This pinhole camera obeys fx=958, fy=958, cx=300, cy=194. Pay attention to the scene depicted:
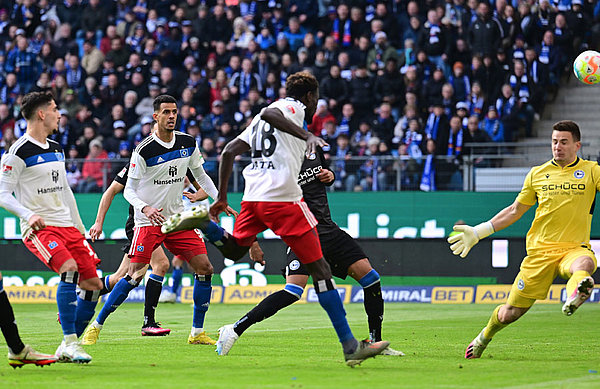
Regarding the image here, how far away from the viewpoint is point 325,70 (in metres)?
23.6

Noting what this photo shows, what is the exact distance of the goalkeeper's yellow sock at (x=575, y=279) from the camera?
851 centimetres

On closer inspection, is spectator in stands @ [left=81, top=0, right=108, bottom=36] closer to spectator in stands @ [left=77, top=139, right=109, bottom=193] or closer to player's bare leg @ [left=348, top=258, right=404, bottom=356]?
spectator in stands @ [left=77, top=139, right=109, bottom=193]

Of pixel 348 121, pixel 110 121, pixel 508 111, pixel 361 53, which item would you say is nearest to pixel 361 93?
pixel 348 121

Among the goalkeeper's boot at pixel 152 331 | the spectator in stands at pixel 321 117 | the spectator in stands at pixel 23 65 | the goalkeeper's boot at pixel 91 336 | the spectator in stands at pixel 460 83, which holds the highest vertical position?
the spectator in stands at pixel 23 65

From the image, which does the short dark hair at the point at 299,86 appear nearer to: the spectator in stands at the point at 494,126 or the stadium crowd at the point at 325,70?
the stadium crowd at the point at 325,70

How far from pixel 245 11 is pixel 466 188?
9.63m

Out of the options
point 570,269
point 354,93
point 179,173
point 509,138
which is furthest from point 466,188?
point 570,269

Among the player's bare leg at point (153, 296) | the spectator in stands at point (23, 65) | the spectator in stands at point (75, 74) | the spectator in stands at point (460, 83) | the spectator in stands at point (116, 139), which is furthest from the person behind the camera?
the spectator in stands at point (23, 65)

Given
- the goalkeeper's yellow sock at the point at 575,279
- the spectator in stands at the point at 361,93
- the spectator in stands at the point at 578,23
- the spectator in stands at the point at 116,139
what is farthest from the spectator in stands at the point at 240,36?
the goalkeeper's yellow sock at the point at 575,279

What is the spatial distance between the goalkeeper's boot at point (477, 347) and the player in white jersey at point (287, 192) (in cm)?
139

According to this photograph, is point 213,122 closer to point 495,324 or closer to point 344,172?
point 344,172

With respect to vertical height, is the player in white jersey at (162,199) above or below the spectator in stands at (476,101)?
below

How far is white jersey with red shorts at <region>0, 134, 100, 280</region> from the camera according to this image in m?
8.79

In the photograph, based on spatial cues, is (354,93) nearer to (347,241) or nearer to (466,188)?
(466,188)
